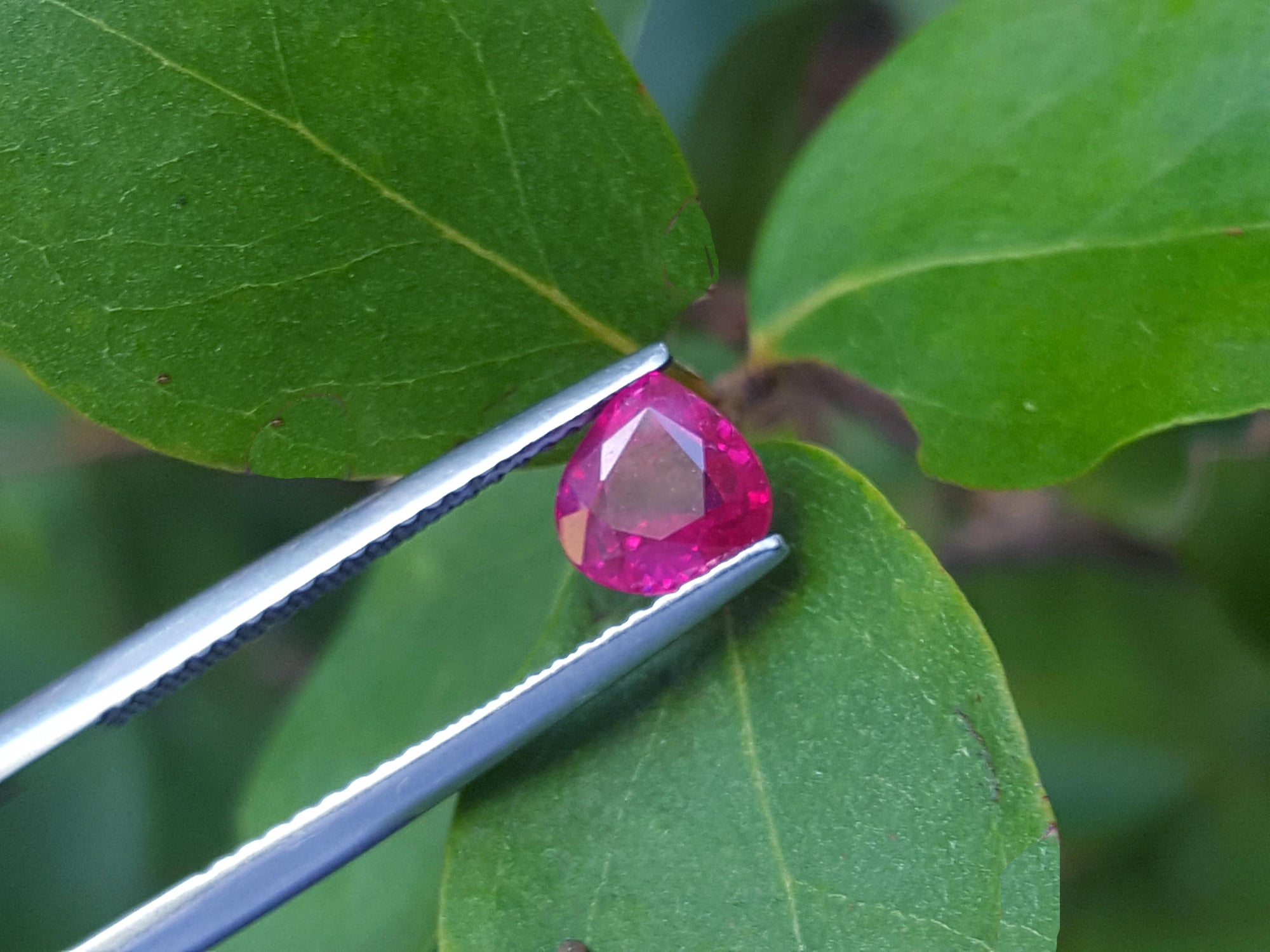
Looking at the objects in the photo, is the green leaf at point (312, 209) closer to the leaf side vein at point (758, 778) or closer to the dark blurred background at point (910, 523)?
the leaf side vein at point (758, 778)

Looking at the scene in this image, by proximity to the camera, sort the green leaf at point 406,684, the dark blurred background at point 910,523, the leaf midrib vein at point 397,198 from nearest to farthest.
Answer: the leaf midrib vein at point 397,198
the green leaf at point 406,684
the dark blurred background at point 910,523

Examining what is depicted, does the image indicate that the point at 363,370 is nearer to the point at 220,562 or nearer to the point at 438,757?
the point at 438,757

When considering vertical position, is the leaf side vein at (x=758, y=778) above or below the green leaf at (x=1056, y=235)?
below

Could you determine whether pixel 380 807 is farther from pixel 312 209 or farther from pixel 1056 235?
pixel 1056 235

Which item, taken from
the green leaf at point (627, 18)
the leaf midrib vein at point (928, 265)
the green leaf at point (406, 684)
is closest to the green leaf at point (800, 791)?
the leaf midrib vein at point (928, 265)

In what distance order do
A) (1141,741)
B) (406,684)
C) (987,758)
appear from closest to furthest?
(987,758), (406,684), (1141,741)

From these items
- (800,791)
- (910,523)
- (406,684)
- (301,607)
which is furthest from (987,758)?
(910,523)

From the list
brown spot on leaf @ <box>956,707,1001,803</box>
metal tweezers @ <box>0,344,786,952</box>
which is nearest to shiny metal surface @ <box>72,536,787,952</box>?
metal tweezers @ <box>0,344,786,952</box>

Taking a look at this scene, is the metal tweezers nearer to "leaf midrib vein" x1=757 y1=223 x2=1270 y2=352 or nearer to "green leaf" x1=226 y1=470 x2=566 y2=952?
"leaf midrib vein" x1=757 y1=223 x2=1270 y2=352
